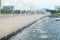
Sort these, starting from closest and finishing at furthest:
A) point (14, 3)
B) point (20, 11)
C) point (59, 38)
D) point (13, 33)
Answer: point (59, 38) → point (13, 33) → point (20, 11) → point (14, 3)

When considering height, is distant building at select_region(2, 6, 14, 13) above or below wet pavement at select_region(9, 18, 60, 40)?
below

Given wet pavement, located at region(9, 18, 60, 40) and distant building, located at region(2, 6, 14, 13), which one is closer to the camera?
wet pavement, located at region(9, 18, 60, 40)

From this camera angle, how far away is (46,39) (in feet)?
21.9

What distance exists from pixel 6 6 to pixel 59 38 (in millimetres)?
30026

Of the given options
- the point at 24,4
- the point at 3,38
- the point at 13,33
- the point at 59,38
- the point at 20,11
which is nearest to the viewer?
the point at 3,38

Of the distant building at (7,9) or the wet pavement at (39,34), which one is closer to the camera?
the wet pavement at (39,34)

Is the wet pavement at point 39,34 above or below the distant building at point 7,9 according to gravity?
above

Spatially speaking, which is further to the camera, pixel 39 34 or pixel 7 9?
pixel 7 9

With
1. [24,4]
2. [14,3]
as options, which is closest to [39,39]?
[24,4]

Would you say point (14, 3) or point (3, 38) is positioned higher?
point (3, 38)

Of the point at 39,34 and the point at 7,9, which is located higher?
the point at 39,34

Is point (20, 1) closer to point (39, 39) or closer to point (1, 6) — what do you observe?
point (1, 6)

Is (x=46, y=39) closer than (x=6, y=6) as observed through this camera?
Yes

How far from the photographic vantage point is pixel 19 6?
117 ft
